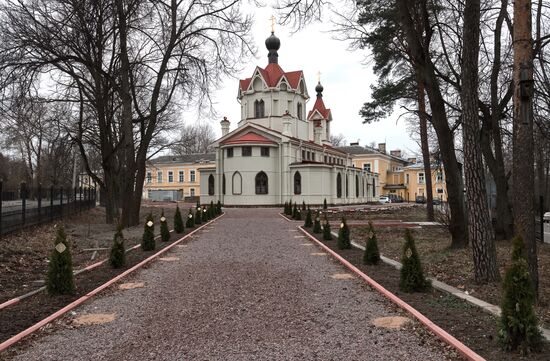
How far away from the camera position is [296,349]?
187 inches

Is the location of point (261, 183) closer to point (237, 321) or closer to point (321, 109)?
point (321, 109)

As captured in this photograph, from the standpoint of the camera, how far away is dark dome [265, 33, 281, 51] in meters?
50.6

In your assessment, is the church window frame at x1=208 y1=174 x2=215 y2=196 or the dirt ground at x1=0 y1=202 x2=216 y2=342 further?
the church window frame at x1=208 y1=174 x2=215 y2=196

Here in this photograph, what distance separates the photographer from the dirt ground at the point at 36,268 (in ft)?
20.3

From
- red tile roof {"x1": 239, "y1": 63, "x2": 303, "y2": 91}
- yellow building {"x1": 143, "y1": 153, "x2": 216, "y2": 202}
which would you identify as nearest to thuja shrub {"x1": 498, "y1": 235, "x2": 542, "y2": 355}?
red tile roof {"x1": 239, "y1": 63, "x2": 303, "y2": 91}

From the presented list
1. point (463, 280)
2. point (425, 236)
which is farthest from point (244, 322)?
point (425, 236)

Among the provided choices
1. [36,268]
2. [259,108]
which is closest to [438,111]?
[36,268]

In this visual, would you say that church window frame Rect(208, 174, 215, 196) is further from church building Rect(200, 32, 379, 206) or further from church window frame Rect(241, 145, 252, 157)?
church window frame Rect(241, 145, 252, 157)

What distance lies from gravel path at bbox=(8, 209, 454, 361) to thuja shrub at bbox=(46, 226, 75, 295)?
0.56m

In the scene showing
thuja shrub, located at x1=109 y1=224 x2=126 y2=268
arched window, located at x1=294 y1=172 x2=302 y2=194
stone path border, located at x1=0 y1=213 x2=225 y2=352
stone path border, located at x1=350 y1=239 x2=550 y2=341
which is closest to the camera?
stone path border, located at x1=0 y1=213 x2=225 y2=352

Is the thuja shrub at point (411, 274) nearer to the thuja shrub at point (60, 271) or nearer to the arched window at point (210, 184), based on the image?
the thuja shrub at point (60, 271)

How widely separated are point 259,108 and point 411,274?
44279mm

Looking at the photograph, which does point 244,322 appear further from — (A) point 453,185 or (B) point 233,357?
(A) point 453,185

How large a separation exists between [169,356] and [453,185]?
9.42 metres
